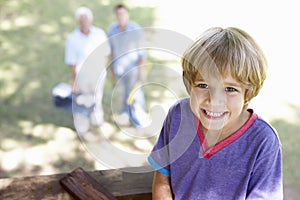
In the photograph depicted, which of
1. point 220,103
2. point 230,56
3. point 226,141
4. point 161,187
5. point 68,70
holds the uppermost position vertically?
point 230,56

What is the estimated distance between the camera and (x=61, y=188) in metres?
1.20

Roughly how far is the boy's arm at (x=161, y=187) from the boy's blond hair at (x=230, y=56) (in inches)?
11.8

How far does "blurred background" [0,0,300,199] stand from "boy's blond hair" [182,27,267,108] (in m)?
0.75

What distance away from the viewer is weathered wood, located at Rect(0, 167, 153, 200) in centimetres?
118

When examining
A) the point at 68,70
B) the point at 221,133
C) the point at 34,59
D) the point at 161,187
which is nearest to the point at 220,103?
the point at 221,133

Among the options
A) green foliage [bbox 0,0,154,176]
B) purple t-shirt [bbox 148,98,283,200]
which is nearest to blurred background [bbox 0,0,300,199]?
green foliage [bbox 0,0,154,176]

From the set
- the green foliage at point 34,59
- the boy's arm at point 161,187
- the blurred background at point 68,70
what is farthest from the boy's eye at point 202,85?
the green foliage at point 34,59

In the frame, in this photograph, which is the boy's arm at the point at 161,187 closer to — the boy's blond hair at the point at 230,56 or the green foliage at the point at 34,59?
the boy's blond hair at the point at 230,56

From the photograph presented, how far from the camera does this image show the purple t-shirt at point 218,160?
1.11 metres

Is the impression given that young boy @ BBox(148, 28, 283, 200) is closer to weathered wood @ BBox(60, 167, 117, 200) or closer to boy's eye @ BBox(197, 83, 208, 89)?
boy's eye @ BBox(197, 83, 208, 89)

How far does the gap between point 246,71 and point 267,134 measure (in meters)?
0.17

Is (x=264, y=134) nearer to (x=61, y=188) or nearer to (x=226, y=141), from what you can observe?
(x=226, y=141)

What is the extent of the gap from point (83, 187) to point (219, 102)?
409 mm

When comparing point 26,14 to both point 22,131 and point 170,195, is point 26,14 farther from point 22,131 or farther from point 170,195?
point 170,195
